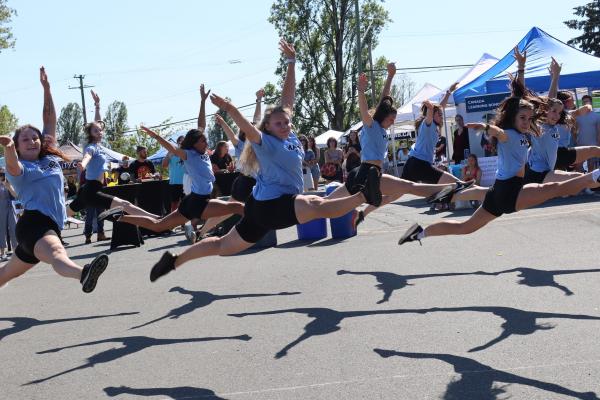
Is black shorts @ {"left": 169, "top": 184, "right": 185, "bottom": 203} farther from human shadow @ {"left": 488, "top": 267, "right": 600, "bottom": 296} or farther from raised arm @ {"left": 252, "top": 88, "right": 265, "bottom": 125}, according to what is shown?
human shadow @ {"left": 488, "top": 267, "right": 600, "bottom": 296}

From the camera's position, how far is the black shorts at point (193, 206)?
9289 mm

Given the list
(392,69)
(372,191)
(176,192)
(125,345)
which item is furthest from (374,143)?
(176,192)

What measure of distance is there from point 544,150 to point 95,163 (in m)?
6.05

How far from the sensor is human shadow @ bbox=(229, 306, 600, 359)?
6016 millimetres

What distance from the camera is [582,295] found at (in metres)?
7.00

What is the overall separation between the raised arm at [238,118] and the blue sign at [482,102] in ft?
36.3

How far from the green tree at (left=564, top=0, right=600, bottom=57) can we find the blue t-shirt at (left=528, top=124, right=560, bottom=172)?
167 ft

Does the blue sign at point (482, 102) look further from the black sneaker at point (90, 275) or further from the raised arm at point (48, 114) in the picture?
the black sneaker at point (90, 275)

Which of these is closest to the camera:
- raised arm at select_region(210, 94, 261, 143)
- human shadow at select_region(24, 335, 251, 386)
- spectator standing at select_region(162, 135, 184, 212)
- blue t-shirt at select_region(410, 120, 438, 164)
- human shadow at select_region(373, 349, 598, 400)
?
human shadow at select_region(373, 349, 598, 400)

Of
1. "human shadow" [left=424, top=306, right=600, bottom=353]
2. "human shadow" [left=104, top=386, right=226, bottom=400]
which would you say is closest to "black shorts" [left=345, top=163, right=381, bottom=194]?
"human shadow" [left=424, top=306, right=600, bottom=353]

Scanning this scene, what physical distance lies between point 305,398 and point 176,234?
1178 cm

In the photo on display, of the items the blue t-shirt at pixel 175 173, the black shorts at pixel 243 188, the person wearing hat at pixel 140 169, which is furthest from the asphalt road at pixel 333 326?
the person wearing hat at pixel 140 169

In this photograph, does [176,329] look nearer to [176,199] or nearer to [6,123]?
[176,199]

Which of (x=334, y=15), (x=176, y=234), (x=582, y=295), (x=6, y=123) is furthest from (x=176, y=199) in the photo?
(x=6, y=123)
